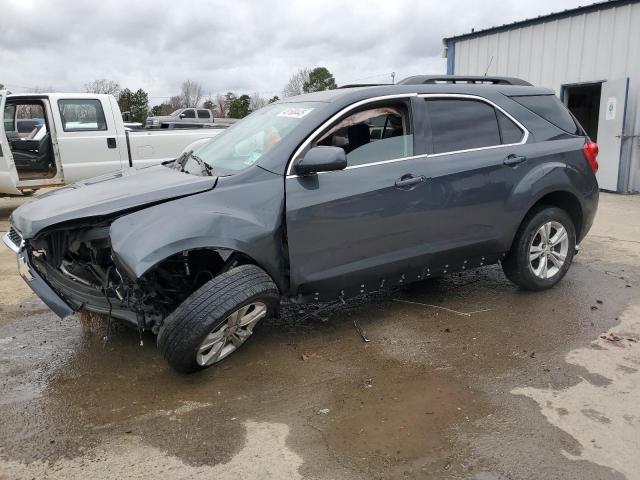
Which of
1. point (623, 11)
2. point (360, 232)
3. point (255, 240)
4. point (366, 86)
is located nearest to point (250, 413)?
point (255, 240)

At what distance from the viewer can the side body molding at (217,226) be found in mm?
3059

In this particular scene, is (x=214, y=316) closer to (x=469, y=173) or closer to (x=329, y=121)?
(x=329, y=121)

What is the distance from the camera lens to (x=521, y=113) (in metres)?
4.56

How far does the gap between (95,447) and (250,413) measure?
811 millimetres

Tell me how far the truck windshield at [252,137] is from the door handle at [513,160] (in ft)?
5.31

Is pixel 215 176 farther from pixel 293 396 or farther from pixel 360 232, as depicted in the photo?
pixel 293 396

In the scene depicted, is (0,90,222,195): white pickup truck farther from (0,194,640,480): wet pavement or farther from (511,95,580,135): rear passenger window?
(511,95,580,135): rear passenger window

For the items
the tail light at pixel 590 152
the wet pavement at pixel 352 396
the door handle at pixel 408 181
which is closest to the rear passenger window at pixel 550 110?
the tail light at pixel 590 152

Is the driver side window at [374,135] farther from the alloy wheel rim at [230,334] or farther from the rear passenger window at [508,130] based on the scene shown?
the alloy wheel rim at [230,334]

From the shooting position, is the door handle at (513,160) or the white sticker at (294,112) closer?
the white sticker at (294,112)

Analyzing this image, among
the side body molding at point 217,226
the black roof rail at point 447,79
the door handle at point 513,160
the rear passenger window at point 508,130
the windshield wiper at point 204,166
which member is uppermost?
the black roof rail at point 447,79

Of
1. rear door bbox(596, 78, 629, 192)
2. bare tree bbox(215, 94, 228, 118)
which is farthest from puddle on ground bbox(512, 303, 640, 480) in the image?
bare tree bbox(215, 94, 228, 118)

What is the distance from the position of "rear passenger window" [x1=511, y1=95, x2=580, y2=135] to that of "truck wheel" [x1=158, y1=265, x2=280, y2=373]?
2.80 m

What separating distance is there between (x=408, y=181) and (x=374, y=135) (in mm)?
424
